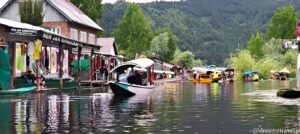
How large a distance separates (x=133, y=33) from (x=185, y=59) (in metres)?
50.0

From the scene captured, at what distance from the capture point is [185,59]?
151m

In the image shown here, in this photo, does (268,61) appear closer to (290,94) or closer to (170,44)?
(170,44)

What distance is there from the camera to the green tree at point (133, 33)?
10269 cm

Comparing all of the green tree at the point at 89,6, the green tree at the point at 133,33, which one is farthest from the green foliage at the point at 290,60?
the green tree at the point at 89,6

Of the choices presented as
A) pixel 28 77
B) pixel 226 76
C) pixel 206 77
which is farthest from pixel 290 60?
pixel 28 77

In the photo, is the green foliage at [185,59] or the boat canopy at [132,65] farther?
the green foliage at [185,59]

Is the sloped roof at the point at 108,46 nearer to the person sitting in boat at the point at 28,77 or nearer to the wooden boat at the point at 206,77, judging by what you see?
the wooden boat at the point at 206,77

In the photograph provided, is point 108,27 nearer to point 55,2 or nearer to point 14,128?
point 55,2

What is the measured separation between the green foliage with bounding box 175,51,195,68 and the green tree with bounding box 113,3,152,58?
1766 inches

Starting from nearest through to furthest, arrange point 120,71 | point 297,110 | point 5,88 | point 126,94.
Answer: point 297,110, point 5,88, point 126,94, point 120,71

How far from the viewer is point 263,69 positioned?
11431 centimetres

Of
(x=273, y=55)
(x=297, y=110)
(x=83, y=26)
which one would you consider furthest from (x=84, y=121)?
(x=273, y=55)

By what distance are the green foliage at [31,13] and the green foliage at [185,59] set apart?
103 meters

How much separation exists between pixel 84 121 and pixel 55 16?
1618 inches
